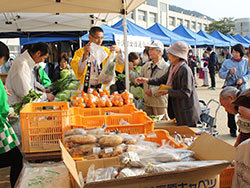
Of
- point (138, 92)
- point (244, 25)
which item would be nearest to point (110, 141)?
point (138, 92)

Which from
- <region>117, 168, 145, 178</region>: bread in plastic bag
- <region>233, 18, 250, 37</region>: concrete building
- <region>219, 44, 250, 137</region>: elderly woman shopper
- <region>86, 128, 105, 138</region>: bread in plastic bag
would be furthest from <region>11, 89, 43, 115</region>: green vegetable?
<region>233, 18, 250, 37</region>: concrete building

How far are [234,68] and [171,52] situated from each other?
2.69 m

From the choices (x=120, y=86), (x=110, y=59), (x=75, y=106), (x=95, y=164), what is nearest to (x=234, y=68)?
(x=120, y=86)

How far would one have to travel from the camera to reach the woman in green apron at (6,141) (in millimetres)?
2404

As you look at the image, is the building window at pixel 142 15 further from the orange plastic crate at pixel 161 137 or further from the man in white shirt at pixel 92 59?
the orange plastic crate at pixel 161 137

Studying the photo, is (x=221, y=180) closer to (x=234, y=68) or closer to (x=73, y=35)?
(x=234, y=68)

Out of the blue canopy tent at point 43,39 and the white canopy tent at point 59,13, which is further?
the blue canopy tent at point 43,39

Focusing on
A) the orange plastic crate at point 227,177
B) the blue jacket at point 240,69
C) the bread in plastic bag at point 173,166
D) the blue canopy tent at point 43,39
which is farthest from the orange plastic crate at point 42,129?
the blue canopy tent at point 43,39

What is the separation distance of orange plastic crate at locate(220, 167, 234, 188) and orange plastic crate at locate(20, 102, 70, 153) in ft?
4.47

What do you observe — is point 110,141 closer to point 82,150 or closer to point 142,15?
point 82,150

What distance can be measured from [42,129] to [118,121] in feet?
2.47

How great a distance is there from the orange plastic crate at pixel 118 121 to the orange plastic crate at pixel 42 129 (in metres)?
0.14

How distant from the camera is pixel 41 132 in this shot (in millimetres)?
2230

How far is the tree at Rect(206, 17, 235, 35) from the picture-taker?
60125mm
